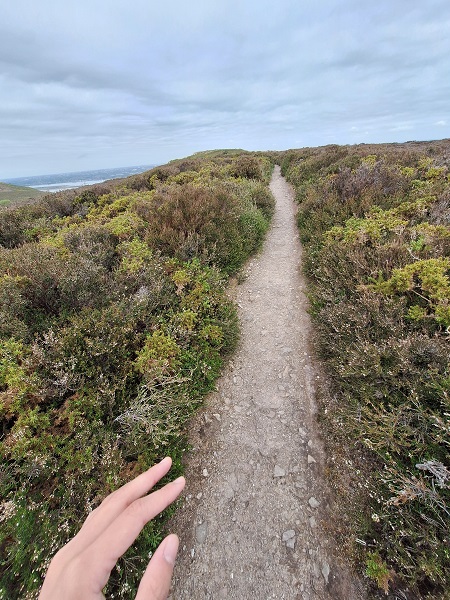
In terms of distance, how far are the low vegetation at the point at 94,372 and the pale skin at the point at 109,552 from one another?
177 cm

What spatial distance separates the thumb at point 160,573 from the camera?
970 millimetres

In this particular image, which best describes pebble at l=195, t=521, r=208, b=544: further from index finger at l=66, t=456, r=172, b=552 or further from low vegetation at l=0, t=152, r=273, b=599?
index finger at l=66, t=456, r=172, b=552

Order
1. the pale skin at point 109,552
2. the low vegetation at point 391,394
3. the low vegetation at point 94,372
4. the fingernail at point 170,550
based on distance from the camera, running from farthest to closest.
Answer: the low vegetation at point 94,372 → the low vegetation at point 391,394 → the fingernail at point 170,550 → the pale skin at point 109,552

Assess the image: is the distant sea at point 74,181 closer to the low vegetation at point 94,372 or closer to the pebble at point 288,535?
the low vegetation at point 94,372

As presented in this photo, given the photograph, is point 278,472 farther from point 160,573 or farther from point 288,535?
point 160,573

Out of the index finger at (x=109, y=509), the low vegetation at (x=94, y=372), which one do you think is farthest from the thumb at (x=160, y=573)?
the low vegetation at (x=94, y=372)

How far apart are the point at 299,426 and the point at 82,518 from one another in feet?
8.68

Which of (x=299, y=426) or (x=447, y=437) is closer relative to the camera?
(x=447, y=437)

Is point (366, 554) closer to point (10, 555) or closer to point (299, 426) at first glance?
point (299, 426)

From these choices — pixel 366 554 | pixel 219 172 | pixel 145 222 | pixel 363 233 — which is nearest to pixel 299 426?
pixel 366 554

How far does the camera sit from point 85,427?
2965 mm

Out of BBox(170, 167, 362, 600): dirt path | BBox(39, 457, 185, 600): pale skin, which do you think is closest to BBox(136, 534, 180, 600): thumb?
BBox(39, 457, 185, 600): pale skin

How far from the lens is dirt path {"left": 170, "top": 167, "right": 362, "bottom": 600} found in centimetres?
250

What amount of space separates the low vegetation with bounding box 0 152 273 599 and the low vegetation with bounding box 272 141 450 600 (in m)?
1.91
